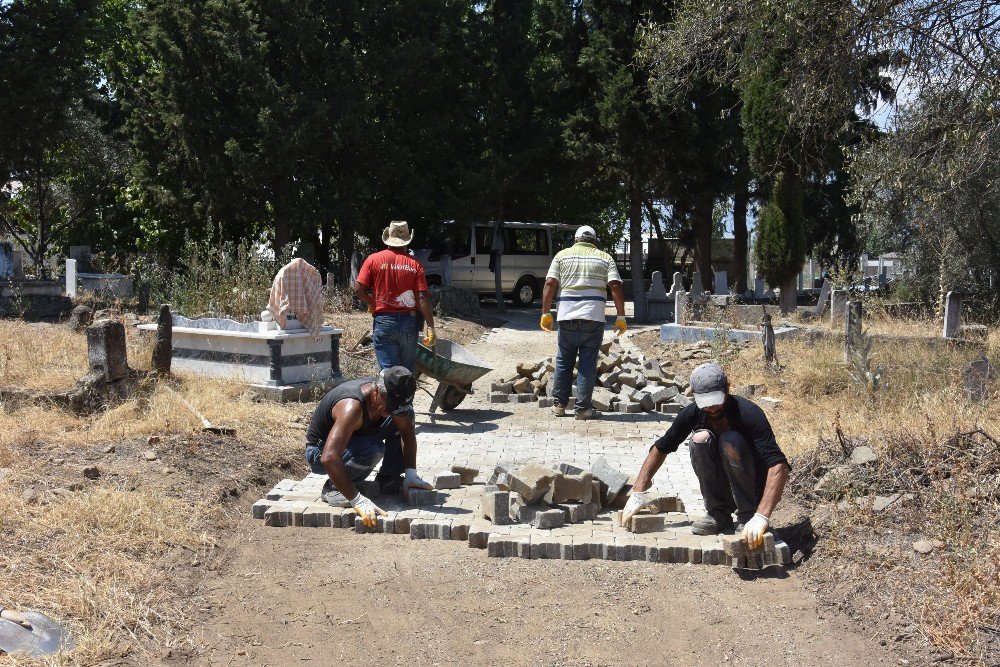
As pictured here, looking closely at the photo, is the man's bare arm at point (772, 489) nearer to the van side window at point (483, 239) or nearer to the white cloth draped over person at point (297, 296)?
the white cloth draped over person at point (297, 296)

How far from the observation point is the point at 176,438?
7281 millimetres

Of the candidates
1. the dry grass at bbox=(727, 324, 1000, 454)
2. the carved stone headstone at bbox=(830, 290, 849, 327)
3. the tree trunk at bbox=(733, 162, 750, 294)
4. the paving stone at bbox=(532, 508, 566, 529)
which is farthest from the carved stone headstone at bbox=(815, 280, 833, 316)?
the paving stone at bbox=(532, 508, 566, 529)

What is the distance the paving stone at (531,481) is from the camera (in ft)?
19.0

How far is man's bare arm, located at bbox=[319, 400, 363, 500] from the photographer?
18.6 ft

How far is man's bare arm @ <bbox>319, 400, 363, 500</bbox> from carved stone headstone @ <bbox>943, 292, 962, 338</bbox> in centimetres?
991

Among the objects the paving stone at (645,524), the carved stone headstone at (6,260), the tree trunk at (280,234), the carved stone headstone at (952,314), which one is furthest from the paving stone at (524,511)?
the carved stone headstone at (6,260)

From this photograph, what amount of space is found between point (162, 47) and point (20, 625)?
17.3m

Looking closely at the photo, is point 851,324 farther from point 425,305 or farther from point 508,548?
point 508,548

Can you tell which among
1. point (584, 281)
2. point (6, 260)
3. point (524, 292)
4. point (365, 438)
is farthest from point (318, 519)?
point (6, 260)

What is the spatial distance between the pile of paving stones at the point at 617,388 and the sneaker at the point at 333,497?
4.46 meters

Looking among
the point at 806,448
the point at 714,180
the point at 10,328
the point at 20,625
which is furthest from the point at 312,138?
the point at 20,625

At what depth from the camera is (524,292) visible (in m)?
26.0

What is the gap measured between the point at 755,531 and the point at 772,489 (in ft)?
0.82

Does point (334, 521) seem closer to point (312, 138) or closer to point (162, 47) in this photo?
point (312, 138)
